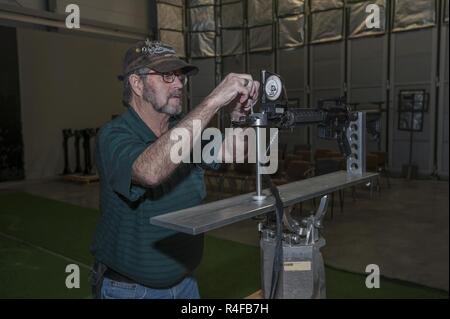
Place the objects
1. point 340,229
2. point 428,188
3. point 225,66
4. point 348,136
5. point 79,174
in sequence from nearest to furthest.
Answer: point 348,136, point 225,66, point 340,229, point 428,188, point 79,174

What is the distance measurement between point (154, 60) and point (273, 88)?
0.35m

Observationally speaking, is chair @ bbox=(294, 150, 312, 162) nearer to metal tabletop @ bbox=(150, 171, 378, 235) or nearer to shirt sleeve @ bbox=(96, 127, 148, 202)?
metal tabletop @ bbox=(150, 171, 378, 235)

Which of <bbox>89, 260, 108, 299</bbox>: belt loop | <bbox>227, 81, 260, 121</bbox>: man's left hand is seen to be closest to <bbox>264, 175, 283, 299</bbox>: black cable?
<bbox>227, 81, 260, 121</bbox>: man's left hand

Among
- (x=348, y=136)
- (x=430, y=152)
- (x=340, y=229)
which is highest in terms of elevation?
(x=348, y=136)

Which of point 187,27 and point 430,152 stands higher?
point 187,27

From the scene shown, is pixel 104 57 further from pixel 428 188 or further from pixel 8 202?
pixel 428 188

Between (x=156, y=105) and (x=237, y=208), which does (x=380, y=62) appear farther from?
(x=237, y=208)

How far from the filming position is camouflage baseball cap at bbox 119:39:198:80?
1.00m

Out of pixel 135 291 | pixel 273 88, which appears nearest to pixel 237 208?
pixel 273 88

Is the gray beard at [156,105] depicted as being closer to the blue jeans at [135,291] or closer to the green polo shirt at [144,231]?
the green polo shirt at [144,231]

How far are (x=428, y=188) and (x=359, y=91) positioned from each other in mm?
2029

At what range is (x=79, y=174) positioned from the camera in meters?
7.07

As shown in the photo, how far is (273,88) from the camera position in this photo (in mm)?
819

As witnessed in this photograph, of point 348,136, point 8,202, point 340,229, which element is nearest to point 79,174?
point 8,202
